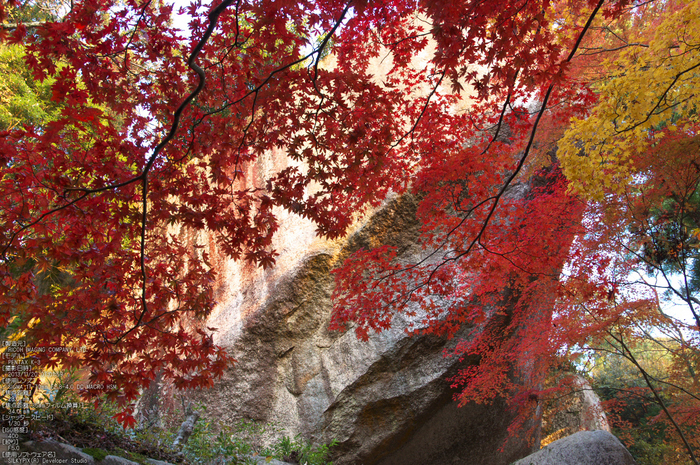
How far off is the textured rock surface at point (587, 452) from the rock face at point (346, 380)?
1436 mm

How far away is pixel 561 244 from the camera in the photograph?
253 inches

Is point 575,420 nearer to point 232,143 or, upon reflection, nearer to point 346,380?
point 346,380

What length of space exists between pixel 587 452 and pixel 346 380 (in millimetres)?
4123

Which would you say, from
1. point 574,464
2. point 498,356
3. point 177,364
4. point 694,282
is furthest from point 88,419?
point 694,282

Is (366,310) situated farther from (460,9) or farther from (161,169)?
(460,9)

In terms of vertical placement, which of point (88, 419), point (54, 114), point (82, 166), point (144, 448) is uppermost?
point (54, 114)

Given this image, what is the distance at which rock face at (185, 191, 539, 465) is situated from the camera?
6973 millimetres

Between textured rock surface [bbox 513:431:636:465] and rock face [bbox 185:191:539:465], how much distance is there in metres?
1.44

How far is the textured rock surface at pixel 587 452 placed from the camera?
238 inches

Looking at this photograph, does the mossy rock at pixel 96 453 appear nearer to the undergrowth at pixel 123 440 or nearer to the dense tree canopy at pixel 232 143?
the undergrowth at pixel 123 440

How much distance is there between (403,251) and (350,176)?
4.41m

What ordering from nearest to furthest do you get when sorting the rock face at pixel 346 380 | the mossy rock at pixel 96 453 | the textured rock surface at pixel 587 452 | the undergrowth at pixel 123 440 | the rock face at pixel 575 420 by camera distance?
1. the mossy rock at pixel 96 453
2. the undergrowth at pixel 123 440
3. the textured rock surface at pixel 587 452
4. the rock face at pixel 346 380
5. the rock face at pixel 575 420

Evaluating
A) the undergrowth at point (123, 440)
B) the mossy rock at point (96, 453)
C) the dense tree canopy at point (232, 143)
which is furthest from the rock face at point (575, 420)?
the mossy rock at point (96, 453)

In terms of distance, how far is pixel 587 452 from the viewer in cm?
622
